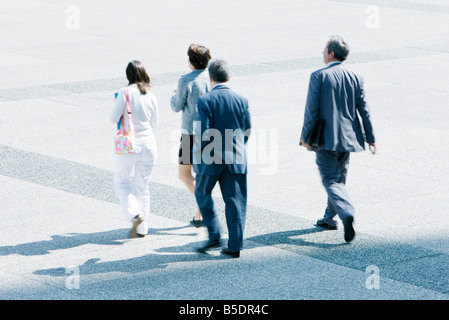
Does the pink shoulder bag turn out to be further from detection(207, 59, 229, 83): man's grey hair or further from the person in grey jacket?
detection(207, 59, 229, 83): man's grey hair

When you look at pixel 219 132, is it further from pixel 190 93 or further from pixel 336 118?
pixel 336 118

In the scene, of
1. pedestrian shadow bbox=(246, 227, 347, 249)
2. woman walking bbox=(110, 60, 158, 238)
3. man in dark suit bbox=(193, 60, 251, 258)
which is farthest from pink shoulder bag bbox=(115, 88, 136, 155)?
pedestrian shadow bbox=(246, 227, 347, 249)

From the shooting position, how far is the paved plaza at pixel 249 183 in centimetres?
696

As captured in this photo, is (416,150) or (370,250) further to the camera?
(416,150)

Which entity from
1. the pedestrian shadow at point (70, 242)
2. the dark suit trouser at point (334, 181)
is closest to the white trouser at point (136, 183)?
the pedestrian shadow at point (70, 242)

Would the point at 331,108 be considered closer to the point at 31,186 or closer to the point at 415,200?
the point at 415,200

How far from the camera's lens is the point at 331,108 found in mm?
7867

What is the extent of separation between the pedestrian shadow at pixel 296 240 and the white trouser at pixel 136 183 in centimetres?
108

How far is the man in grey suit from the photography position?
7.85 metres

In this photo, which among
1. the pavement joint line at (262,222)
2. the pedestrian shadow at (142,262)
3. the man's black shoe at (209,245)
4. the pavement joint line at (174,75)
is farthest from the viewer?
the pavement joint line at (174,75)

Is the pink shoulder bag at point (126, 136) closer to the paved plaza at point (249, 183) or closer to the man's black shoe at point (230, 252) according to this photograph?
the paved plaza at point (249, 183)

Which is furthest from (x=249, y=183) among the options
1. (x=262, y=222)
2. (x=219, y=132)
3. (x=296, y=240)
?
(x=219, y=132)
